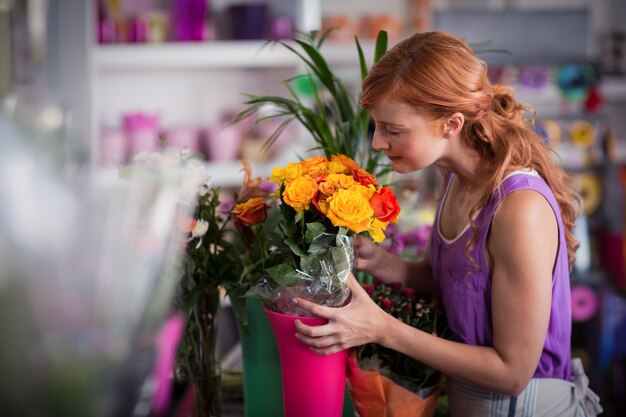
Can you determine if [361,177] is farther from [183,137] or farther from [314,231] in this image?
[183,137]

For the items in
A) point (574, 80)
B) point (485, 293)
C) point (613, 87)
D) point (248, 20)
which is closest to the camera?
point (485, 293)

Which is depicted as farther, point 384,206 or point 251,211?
point 251,211

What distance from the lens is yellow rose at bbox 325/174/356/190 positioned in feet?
3.95

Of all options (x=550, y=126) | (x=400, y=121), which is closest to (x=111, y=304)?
(x=400, y=121)

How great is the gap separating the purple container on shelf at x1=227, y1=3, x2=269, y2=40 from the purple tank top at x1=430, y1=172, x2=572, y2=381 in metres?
2.62

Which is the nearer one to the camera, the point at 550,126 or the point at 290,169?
the point at 290,169

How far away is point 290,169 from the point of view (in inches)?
50.3

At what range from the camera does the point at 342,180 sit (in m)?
1.21

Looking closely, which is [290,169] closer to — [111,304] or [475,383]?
[475,383]

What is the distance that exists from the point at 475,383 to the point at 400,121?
1.68 feet

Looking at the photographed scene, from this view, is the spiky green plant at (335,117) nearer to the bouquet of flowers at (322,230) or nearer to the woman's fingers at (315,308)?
the bouquet of flowers at (322,230)

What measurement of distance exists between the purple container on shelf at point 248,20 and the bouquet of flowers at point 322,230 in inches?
106

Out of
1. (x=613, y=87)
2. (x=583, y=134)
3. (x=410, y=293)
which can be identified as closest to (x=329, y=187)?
(x=410, y=293)

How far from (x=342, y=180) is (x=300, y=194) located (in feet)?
0.26
